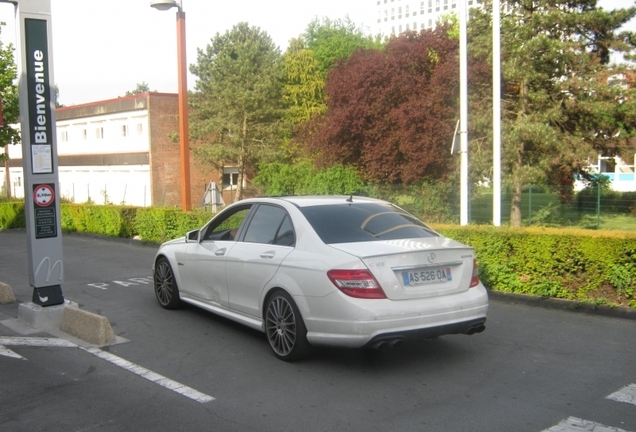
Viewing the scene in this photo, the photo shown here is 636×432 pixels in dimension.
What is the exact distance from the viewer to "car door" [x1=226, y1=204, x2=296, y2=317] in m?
6.80

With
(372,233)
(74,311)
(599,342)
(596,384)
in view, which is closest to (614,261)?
(599,342)

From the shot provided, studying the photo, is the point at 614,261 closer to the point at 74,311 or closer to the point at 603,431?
the point at 603,431

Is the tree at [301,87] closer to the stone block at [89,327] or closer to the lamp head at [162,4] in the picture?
the lamp head at [162,4]

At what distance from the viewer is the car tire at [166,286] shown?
8.88m

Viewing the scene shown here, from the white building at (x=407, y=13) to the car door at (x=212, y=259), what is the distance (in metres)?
121

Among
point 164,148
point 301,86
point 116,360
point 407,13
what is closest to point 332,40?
point 301,86

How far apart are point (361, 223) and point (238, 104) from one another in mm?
34830

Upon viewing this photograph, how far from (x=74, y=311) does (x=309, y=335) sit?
305cm

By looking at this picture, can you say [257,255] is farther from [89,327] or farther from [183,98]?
[183,98]

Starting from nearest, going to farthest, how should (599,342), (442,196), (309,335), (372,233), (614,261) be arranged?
1. (309,335)
2. (372,233)
3. (599,342)
4. (614,261)
5. (442,196)

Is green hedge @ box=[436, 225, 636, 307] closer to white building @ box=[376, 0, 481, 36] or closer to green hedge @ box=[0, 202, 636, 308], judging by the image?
green hedge @ box=[0, 202, 636, 308]

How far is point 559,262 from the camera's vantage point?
31.4 feet

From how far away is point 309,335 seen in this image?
620 centimetres

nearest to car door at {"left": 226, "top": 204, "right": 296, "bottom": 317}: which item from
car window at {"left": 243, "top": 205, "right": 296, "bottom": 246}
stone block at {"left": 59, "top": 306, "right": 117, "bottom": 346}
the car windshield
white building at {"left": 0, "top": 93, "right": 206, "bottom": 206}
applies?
car window at {"left": 243, "top": 205, "right": 296, "bottom": 246}
